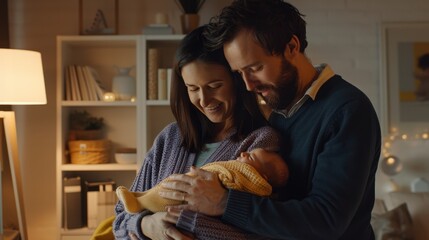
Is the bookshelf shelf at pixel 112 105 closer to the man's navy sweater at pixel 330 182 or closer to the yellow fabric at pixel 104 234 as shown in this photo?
the yellow fabric at pixel 104 234

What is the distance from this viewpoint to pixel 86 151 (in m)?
3.18

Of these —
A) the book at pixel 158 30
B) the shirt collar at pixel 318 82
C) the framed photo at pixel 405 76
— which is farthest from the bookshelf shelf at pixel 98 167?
the shirt collar at pixel 318 82

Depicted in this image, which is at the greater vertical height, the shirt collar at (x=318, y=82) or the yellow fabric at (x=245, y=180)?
the shirt collar at (x=318, y=82)

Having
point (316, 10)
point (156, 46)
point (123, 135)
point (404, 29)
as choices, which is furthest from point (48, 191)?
point (404, 29)

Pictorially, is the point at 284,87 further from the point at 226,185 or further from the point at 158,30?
the point at 158,30

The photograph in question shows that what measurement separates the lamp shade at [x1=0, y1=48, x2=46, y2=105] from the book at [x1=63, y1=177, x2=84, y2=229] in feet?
2.27

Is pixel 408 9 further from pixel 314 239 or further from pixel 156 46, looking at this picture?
pixel 314 239

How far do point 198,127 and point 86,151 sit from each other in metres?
1.79

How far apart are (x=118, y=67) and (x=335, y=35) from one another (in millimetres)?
1483

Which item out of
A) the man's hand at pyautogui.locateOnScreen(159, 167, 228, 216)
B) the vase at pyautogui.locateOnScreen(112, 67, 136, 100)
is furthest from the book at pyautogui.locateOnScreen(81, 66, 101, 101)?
the man's hand at pyautogui.locateOnScreen(159, 167, 228, 216)

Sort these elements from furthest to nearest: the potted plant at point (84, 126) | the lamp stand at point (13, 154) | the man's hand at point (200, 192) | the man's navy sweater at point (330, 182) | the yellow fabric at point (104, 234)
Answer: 1. the potted plant at point (84, 126)
2. the lamp stand at point (13, 154)
3. the yellow fabric at point (104, 234)
4. the man's hand at point (200, 192)
5. the man's navy sweater at point (330, 182)

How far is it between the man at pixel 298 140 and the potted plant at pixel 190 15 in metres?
1.86

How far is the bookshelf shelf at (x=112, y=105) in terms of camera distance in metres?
3.13

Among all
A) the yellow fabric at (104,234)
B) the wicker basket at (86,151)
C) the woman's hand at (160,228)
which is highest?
the wicker basket at (86,151)
